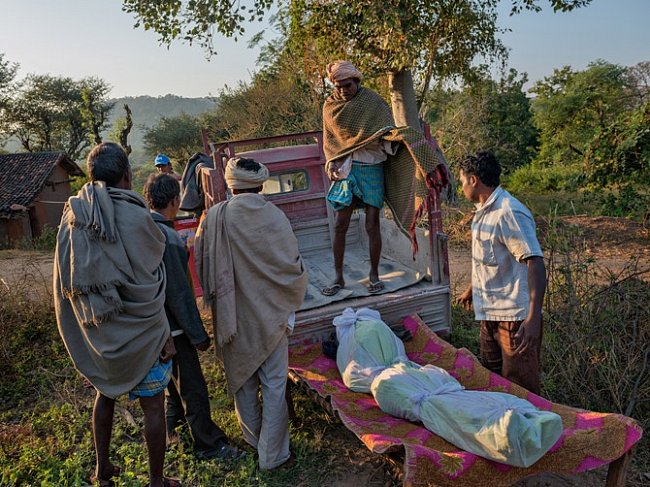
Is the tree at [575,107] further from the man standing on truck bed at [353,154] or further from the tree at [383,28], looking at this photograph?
the man standing on truck bed at [353,154]

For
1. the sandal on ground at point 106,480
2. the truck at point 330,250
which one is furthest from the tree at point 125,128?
the sandal on ground at point 106,480

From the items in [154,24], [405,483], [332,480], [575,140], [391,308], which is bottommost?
[332,480]

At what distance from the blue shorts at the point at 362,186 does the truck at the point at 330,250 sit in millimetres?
472

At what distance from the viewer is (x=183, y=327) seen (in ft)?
9.71

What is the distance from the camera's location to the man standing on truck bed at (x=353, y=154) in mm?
4113

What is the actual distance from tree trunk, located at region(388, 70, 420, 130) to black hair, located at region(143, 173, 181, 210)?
7138 mm

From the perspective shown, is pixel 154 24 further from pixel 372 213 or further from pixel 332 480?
pixel 332 480

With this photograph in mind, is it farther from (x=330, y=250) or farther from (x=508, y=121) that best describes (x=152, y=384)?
(x=508, y=121)

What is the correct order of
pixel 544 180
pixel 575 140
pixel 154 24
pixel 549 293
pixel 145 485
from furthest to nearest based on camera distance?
pixel 575 140 → pixel 544 180 → pixel 154 24 → pixel 549 293 → pixel 145 485

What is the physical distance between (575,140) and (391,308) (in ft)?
57.7

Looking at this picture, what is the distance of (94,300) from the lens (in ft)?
7.88

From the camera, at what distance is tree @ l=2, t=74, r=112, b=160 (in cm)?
3647

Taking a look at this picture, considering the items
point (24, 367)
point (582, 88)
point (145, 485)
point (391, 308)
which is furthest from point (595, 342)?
point (582, 88)

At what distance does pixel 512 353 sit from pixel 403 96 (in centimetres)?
744
